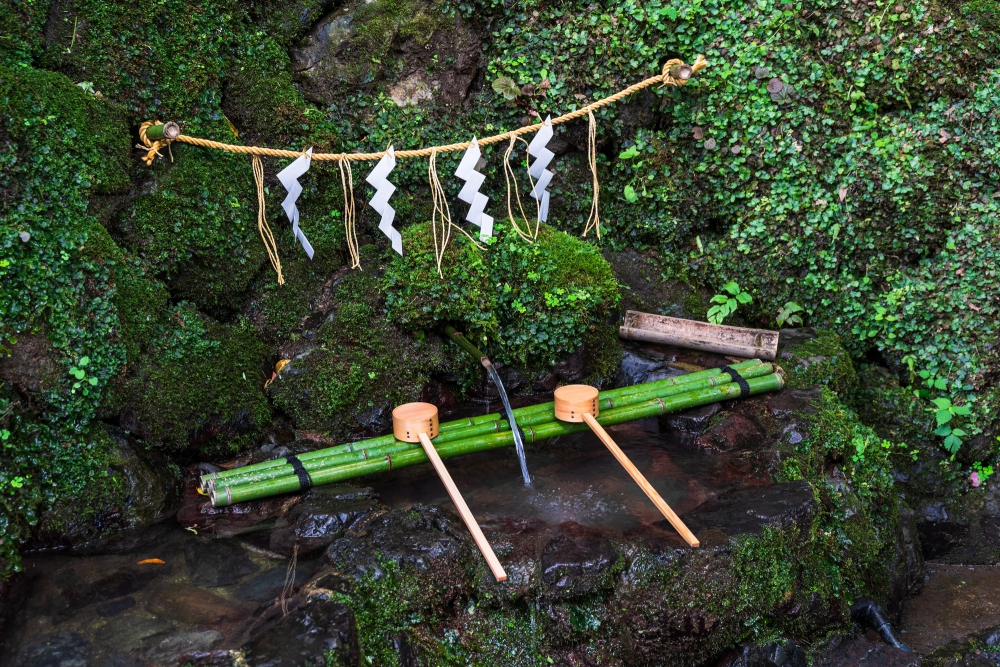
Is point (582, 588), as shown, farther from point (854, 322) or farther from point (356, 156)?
point (854, 322)

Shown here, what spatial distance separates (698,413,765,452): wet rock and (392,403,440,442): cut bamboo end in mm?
2057

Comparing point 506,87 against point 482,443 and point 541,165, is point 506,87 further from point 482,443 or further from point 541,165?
point 482,443

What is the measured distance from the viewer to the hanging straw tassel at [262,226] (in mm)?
5797

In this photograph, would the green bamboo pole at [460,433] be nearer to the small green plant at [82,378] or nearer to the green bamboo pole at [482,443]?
the green bamboo pole at [482,443]

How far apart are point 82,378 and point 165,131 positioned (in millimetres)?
1858

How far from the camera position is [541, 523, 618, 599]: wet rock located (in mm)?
4031

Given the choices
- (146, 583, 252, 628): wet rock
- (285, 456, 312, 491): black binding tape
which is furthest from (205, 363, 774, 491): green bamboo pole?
(146, 583, 252, 628): wet rock

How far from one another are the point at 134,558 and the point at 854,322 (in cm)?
603

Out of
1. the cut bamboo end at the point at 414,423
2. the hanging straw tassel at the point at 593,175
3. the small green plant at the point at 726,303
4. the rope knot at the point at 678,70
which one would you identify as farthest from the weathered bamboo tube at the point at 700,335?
the cut bamboo end at the point at 414,423

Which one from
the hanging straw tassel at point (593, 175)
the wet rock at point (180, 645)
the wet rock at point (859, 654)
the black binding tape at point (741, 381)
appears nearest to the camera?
the wet rock at point (180, 645)

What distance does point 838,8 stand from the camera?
6.36 m

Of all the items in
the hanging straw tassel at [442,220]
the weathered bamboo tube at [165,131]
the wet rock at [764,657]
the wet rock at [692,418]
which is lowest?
the wet rock at [764,657]

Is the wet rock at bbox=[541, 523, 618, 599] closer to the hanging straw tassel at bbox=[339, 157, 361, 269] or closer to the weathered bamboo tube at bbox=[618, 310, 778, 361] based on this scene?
the weathered bamboo tube at bbox=[618, 310, 778, 361]

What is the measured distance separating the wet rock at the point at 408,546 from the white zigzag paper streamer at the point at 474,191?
2.73 meters
